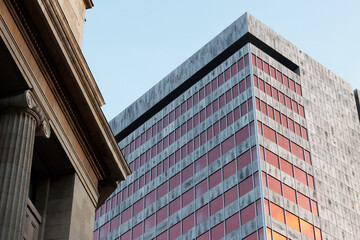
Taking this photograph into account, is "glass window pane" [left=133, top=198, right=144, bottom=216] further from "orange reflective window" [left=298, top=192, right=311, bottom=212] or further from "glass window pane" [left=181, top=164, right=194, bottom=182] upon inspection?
"orange reflective window" [left=298, top=192, right=311, bottom=212]

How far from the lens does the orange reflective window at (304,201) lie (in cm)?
8181

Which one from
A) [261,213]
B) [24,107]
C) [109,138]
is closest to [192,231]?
[261,213]

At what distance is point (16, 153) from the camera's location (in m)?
23.8

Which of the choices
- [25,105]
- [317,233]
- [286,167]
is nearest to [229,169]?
[286,167]

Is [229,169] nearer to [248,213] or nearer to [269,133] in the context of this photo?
[269,133]

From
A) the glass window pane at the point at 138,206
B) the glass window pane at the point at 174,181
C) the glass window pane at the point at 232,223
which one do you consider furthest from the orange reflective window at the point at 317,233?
the glass window pane at the point at 138,206

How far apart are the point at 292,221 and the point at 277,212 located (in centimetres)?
262

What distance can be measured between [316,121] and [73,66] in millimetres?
69574

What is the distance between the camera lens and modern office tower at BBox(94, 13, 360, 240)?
262 ft

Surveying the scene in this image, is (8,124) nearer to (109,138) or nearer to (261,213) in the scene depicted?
(109,138)

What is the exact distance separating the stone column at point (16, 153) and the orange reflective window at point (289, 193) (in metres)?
57.0

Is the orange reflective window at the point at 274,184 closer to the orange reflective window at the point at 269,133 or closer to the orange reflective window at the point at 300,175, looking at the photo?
the orange reflective window at the point at 300,175

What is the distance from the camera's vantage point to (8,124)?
24453mm

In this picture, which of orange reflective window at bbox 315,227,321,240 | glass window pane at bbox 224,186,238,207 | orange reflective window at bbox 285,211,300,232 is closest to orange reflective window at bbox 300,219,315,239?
orange reflective window at bbox 315,227,321,240
